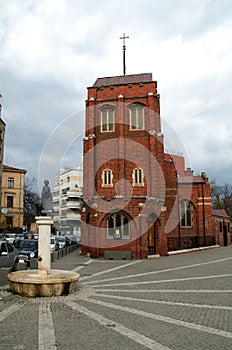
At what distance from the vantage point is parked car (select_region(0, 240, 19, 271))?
12.8 meters

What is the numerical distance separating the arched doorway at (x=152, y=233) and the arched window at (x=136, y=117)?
7641 millimetres

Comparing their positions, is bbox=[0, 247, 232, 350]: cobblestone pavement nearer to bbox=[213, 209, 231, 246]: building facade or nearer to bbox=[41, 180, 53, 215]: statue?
bbox=[41, 180, 53, 215]: statue

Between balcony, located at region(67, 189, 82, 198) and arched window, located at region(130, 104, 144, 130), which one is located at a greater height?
arched window, located at region(130, 104, 144, 130)

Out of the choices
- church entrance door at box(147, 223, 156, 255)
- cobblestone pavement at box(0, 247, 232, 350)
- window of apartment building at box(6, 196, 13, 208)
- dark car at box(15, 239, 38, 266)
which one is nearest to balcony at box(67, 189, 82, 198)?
window of apartment building at box(6, 196, 13, 208)

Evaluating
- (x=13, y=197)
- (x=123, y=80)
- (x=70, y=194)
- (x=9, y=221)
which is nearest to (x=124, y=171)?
(x=123, y=80)

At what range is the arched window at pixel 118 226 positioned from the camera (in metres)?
23.9

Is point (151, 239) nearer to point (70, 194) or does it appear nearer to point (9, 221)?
point (70, 194)

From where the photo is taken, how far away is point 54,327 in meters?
7.07

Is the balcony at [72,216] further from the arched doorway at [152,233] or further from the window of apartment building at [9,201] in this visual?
the arched doorway at [152,233]

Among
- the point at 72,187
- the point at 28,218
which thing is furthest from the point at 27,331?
the point at 28,218

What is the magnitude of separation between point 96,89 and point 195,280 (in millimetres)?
19569

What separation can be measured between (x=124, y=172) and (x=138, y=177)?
4.10 ft

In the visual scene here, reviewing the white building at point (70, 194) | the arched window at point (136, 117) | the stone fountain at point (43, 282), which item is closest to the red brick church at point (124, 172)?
the arched window at point (136, 117)

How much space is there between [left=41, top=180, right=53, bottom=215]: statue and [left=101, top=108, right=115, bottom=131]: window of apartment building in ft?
47.5
